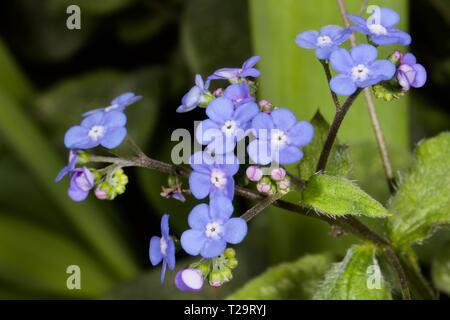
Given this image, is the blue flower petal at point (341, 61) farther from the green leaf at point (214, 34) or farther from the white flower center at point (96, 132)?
the green leaf at point (214, 34)

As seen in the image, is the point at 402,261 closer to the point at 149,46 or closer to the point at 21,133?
the point at 21,133

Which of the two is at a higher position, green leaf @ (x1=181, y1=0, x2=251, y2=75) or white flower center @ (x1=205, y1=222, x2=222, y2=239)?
green leaf @ (x1=181, y1=0, x2=251, y2=75)

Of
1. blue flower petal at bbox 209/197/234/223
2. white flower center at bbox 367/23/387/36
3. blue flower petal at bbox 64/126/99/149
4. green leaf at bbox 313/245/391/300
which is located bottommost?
green leaf at bbox 313/245/391/300

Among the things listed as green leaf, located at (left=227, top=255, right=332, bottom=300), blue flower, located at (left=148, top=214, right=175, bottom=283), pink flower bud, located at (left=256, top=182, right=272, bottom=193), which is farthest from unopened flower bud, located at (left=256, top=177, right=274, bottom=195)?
green leaf, located at (left=227, top=255, right=332, bottom=300)

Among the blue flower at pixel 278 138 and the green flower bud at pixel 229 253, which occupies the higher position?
the blue flower at pixel 278 138

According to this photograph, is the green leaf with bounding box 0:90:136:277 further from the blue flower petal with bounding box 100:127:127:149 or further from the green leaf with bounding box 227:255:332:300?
the blue flower petal with bounding box 100:127:127:149

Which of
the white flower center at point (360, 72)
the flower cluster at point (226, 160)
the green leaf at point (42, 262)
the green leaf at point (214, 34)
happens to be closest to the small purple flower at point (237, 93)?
the flower cluster at point (226, 160)
